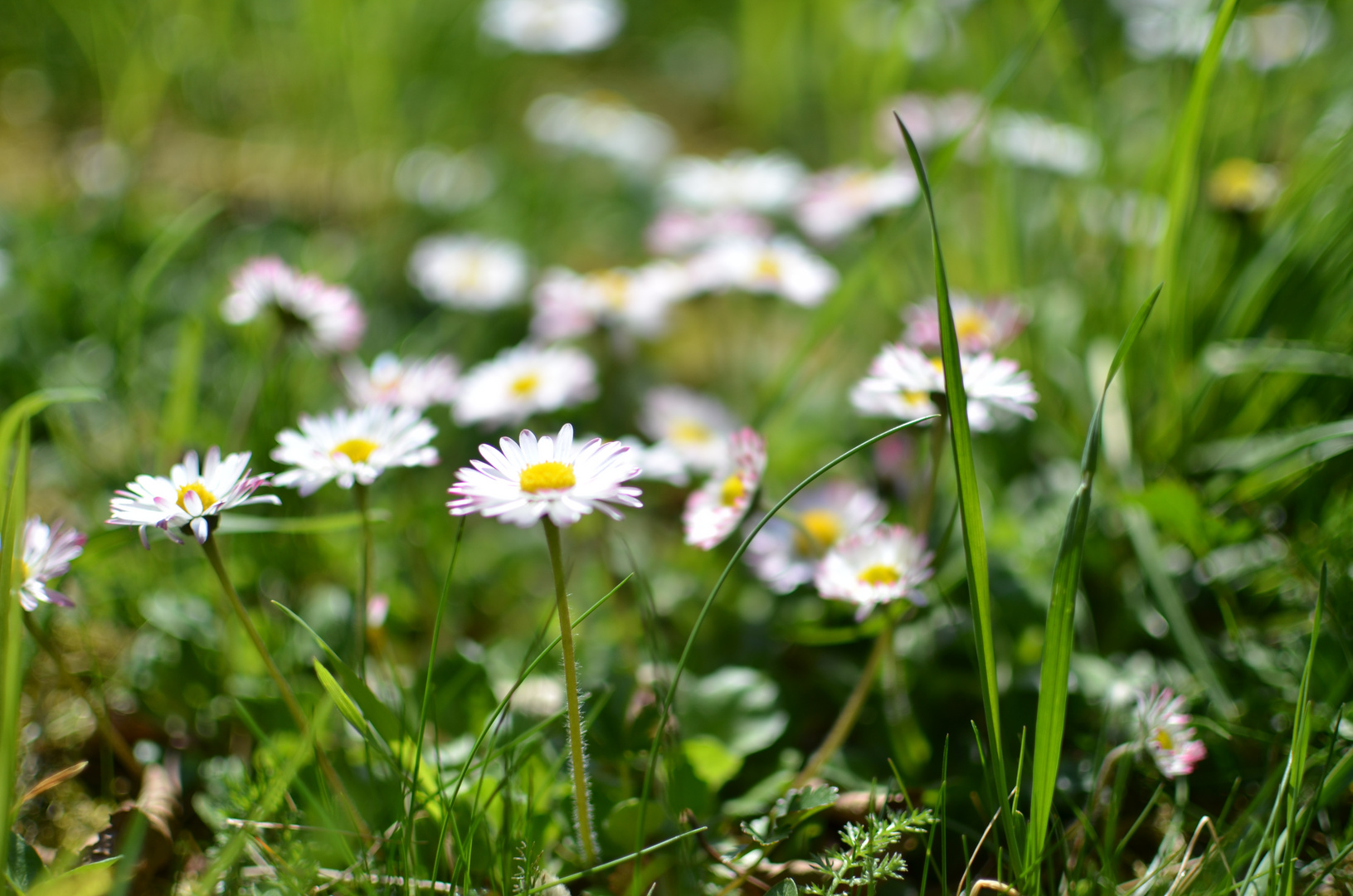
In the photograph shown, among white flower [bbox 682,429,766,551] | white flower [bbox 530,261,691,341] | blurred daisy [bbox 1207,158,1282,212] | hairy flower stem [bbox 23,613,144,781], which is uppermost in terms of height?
blurred daisy [bbox 1207,158,1282,212]

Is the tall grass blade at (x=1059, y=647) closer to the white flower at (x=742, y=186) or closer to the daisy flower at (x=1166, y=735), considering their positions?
the daisy flower at (x=1166, y=735)

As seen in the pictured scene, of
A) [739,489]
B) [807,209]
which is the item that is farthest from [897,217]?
[739,489]

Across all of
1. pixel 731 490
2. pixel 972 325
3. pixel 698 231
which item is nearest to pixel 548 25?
pixel 698 231

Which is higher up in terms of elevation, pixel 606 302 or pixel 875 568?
pixel 606 302

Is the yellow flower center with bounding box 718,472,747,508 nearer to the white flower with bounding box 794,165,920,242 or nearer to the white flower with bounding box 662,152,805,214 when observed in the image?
the white flower with bounding box 794,165,920,242

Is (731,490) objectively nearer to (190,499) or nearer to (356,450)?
(356,450)

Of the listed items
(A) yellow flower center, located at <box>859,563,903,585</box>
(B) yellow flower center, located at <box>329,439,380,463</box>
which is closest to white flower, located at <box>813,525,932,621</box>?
(A) yellow flower center, located at <box>859,563,903,585</box>

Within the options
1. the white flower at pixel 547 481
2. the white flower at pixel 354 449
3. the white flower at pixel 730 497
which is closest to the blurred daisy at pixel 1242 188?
the white flower at pixel 730 497
